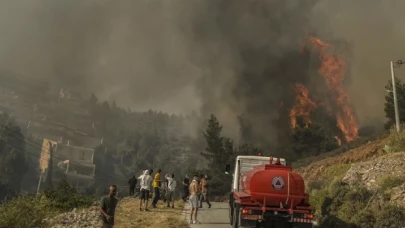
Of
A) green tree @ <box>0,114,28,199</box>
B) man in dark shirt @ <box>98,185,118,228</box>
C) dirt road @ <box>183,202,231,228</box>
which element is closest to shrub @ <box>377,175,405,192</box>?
dirt road @ <box>183,202,231,228</box>

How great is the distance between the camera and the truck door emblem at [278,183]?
10.6 metres

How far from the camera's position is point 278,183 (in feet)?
34.8

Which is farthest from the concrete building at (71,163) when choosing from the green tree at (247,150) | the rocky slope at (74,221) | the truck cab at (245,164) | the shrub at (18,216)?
the truck cab at (245,164)

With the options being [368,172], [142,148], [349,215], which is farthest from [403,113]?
[142,148]

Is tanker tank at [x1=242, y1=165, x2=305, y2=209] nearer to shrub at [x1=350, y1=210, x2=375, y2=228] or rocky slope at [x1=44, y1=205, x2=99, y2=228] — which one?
shrub at [x1=350, y1=210, x2=375, y2=228]

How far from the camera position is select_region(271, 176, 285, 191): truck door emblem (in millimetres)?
10586

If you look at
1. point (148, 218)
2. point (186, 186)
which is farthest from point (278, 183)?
point (186, 186)

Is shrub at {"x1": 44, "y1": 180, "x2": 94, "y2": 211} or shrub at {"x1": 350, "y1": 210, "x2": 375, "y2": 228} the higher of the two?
shrub at {"x1": 350, "y1": 210, "x2": 375, "y2": 228}

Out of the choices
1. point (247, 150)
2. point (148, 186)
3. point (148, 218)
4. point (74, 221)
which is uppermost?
point (247, 150)

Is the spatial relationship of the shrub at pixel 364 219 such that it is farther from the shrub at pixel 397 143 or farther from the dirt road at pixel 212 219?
the shrub at pixel 397 143

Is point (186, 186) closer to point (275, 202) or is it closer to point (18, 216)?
point (18, 216)

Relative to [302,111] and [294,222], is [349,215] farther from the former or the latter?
[302,111]

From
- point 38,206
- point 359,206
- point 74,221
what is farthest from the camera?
point 38,206

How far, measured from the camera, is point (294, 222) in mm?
10273
